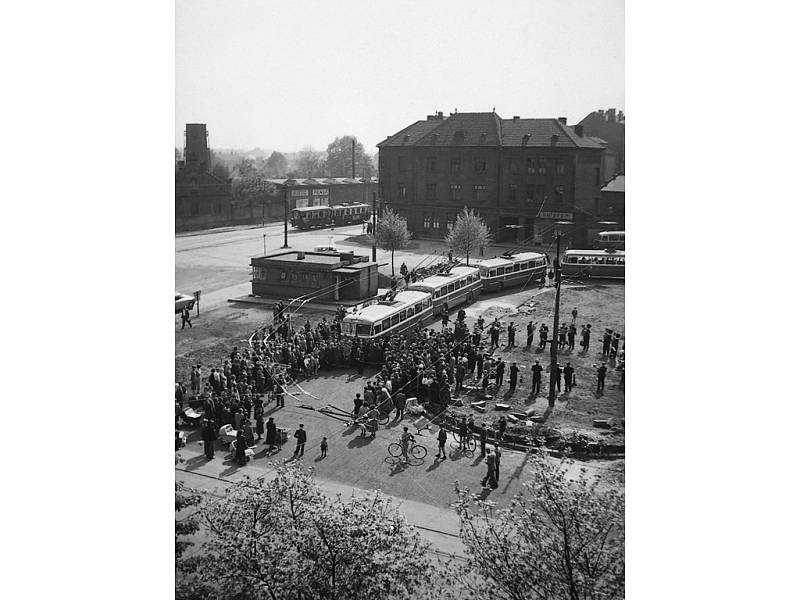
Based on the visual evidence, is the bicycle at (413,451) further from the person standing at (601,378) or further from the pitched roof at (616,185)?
the pitched roof at (616,185)

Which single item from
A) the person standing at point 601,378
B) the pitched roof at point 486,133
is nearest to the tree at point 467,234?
the pitched roof at point 486,133

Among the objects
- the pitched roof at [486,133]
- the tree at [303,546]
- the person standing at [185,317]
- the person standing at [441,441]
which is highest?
the pitched roof at [486,133]

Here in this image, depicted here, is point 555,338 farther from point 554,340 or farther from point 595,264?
point 595,264

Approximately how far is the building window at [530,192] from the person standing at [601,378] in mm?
2476

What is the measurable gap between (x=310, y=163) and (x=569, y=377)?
535cm

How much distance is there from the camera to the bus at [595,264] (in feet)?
32.6

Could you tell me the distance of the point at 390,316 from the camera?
10.9m

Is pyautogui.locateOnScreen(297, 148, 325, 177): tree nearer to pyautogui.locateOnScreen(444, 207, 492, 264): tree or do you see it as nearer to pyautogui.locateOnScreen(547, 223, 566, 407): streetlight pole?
pyautogui.locateOnScreen(444, 207, 492, 264): tree

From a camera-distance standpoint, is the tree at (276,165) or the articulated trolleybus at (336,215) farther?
the tree at (276,165)

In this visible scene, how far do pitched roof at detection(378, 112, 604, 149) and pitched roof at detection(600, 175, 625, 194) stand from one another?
0.50 m

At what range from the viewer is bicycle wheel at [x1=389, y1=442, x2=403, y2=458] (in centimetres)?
998

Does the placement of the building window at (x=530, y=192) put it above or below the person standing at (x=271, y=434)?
above

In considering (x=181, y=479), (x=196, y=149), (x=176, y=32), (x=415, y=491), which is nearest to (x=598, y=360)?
(x=415, y=491)

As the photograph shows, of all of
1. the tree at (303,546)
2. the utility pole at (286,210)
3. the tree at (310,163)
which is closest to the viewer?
the tree at (303,546)
